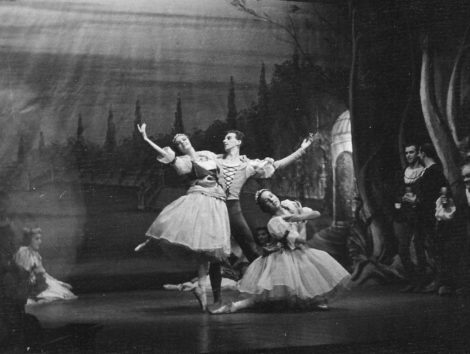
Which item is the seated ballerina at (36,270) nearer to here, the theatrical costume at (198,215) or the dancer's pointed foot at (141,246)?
the dancer's pointed foot at (141,246)

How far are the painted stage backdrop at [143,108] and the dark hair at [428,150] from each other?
0.81 meters

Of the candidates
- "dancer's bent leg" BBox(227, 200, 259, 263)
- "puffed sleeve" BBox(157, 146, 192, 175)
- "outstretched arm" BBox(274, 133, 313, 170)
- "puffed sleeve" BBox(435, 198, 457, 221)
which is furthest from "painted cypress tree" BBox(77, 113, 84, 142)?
"puffed sleeve" BBox(435, 198, 457, 221)

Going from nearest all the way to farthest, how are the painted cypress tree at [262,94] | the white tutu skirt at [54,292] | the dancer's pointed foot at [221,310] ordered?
the white tutu skirt at [54,292], the dancer's pointed foot at [221,310], the painted cypress tree at [262,94]

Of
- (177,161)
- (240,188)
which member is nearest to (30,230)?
(177,161)

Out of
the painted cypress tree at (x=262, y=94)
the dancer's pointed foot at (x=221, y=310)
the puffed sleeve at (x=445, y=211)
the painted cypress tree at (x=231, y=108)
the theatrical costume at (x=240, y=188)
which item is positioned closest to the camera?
the dancer's pointed foot at (x=221, y=310)

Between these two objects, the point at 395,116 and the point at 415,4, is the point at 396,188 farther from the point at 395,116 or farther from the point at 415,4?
the point at 415,4

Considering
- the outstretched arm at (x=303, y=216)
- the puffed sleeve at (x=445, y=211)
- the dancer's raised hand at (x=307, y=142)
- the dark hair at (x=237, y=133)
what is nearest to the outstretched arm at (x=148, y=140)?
the dark hair at (x=237, y=133)

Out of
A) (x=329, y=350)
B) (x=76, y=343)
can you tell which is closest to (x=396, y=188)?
(x=329, y=350)

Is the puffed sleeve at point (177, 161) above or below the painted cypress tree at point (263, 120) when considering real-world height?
below

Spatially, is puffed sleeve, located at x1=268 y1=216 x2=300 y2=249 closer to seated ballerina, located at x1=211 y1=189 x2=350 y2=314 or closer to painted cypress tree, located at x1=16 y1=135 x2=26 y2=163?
seated ballerina, located at x1=211 y1=189 x2=350 y2=314

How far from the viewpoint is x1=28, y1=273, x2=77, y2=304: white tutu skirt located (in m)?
8.07

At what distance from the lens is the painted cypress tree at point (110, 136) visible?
27.4ft

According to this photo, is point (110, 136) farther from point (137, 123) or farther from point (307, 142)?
point (307, 142)

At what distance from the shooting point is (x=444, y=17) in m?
9.27
